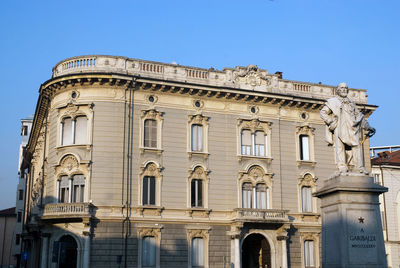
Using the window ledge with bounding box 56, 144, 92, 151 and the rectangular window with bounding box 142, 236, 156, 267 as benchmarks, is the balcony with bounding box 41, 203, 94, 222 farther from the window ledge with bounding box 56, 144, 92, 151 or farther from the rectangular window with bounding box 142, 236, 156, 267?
the rectangular window with bounding box 142, 236, 156, 267

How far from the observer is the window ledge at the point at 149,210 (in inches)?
1362

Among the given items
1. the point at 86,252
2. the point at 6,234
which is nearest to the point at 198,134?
the point at 86,252

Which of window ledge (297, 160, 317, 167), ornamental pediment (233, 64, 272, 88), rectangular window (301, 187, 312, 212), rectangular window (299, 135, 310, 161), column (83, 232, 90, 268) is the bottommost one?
column (83, 232, 90, 268)

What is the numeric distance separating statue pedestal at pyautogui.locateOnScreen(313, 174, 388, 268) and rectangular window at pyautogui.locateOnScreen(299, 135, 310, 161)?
2524 centimetres

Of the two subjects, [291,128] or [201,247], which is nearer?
[201,247]

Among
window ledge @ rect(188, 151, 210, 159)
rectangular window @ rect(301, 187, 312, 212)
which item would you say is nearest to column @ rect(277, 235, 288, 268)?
rectangular window @ rect(301, 187, 312, 212)

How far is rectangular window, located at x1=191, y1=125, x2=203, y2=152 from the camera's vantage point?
3744 cm

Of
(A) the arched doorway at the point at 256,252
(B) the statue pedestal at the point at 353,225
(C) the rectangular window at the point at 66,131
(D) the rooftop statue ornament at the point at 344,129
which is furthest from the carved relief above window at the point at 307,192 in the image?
(B) the statue pedestal at the point at 353,225

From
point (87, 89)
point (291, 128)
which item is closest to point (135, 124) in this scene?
point (87, 89)

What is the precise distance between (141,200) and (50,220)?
6.01 metres

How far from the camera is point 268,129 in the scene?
39.4 meters

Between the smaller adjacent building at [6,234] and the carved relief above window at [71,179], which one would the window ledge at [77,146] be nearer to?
the carved relief above window at [71,179]

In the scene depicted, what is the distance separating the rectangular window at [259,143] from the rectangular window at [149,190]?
835cm

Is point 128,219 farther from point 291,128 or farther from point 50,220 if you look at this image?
point 291,128
